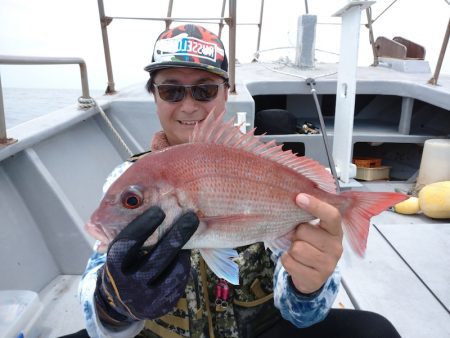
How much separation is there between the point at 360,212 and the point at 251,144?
1.34 ft

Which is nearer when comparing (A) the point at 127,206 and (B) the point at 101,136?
(A) the point at 127,206

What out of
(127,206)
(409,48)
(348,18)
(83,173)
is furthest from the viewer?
(409,48)

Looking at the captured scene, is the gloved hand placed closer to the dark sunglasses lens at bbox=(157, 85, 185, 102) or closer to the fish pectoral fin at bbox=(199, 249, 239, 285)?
the fish pectoral fin at bbox=(199, 249, 239, 285)

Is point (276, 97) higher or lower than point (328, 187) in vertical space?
Answer: lower

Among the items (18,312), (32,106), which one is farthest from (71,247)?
(32,106)

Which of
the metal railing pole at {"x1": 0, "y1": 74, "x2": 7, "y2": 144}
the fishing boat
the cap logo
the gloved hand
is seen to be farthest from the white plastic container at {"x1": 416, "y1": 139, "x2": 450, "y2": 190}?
the metal railing pole at {"x1": 0, "y1": 74, "x2": 7, "y2": 144}

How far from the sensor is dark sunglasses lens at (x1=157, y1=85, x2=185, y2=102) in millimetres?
1558

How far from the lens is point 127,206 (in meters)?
1.04

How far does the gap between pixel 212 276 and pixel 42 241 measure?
55.8 inches

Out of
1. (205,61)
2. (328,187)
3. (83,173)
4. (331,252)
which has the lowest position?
(83,173)

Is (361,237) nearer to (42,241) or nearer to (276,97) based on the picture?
(42,241)

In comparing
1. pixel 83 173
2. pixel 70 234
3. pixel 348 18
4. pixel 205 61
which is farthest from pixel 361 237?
pixel 348 18

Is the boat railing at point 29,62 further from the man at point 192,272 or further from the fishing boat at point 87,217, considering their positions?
the man at point 192,272

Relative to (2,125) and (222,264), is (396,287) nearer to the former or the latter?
(222,264)
